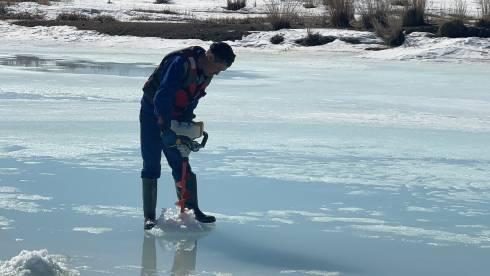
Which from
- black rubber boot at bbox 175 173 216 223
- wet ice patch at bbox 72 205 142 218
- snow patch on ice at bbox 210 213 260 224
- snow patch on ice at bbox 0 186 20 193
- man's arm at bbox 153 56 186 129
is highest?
man's arm at bbox 153 56 186 129

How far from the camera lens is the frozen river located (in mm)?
5398

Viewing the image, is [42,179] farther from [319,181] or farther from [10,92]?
[10,92]

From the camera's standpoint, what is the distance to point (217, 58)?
559cm

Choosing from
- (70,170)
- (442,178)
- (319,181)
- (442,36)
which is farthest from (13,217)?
(442,36)

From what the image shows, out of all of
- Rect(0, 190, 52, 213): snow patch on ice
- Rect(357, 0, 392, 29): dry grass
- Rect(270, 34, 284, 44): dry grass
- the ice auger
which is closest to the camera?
the ice auger

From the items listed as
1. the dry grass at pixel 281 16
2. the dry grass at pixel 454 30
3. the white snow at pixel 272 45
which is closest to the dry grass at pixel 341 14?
the dry grass at pixel 281 16

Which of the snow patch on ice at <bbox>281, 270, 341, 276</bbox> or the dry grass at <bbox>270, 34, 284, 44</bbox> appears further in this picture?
the dry grass at <bbox>270, 34, 284, 44</bbox>

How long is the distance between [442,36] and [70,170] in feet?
45.5

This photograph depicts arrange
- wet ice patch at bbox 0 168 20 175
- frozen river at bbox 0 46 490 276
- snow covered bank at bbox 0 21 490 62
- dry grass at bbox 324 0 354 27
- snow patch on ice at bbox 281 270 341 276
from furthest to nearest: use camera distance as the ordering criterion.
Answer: dry grass at bbox 324 0 354 27 < snow covered bank at bbox 0 21 490 62 < wet ice patch at bbox 0 168 20 175 < frozen river at bbox 0 46 490 276 < snow patch on ice at bbox 281 270 341 276

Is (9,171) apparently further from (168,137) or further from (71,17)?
(71,17)

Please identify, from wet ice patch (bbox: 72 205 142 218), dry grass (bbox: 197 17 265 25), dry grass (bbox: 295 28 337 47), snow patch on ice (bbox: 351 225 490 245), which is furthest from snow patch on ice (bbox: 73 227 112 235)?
dry grass (bbox: 197 17 265 25)

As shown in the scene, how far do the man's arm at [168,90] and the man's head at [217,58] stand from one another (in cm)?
13

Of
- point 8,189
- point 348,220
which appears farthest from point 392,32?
point 348,220

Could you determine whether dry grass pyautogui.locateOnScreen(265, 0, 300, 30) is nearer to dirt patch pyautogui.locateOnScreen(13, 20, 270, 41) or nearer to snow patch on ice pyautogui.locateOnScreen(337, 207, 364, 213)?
dirt patch pyautogui.locateOnScreen(13, 20, 270, 41)
